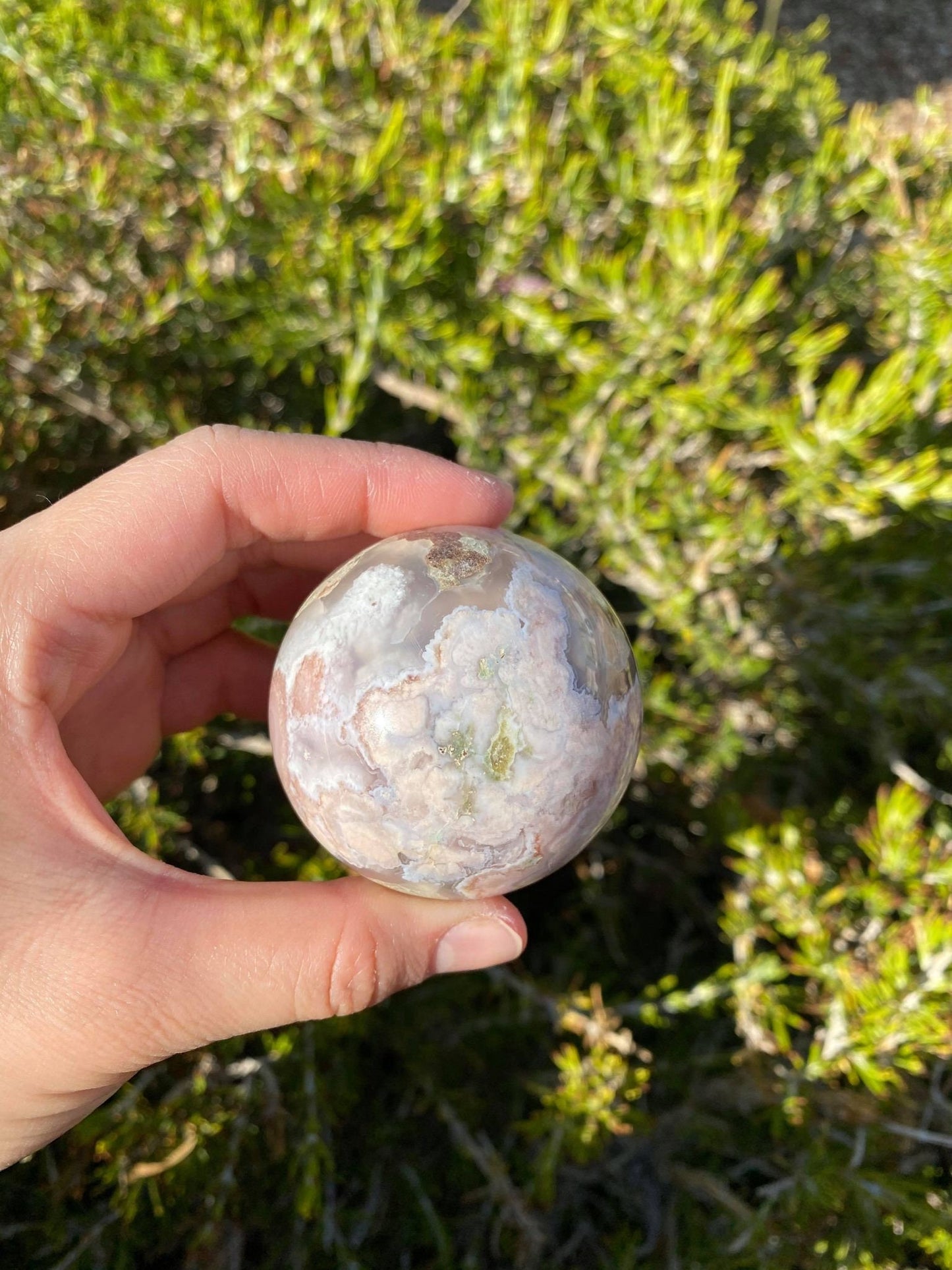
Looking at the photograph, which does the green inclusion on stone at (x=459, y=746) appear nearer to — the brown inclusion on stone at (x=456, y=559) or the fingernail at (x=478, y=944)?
the brown inclusion on stone at (x=456, y=559)

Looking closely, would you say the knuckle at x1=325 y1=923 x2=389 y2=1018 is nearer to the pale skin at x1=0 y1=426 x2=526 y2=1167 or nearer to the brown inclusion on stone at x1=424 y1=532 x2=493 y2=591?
the pale skin at x1=0 y1=426 x2=526 y2=1167

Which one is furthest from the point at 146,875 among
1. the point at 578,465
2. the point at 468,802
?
the point at 578,465

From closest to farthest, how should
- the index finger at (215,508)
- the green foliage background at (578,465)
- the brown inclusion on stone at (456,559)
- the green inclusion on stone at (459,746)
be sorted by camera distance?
the green inclusion on stone at (459,746) < the brown inclusion on stone at (456,559) < the index finger at (215,508) < the green foliage background at (578,465)

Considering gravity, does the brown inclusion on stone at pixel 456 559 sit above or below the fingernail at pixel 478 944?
above

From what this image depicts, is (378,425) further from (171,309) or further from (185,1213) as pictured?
(185,1213)

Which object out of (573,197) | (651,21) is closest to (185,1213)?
(573,197)

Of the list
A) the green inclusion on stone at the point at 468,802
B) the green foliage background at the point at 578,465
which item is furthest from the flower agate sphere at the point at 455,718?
the green foliage background at the point at 578,465

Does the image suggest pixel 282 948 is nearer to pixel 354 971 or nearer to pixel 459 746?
pixel 354 971
